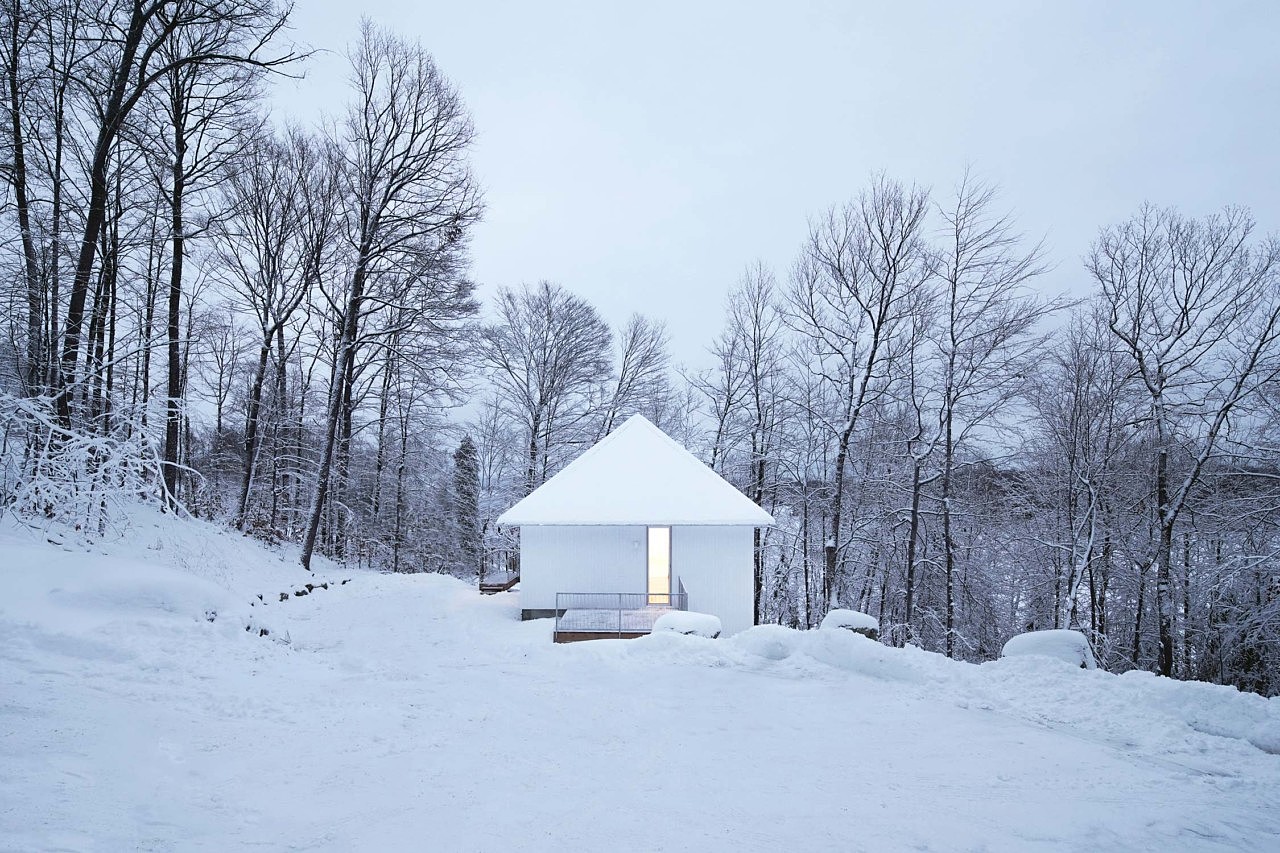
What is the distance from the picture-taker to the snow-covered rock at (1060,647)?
882cm

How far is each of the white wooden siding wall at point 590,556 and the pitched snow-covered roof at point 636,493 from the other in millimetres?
579

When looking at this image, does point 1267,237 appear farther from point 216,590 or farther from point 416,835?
point 216,590

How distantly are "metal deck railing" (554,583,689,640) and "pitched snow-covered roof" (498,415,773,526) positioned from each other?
2.02 metres

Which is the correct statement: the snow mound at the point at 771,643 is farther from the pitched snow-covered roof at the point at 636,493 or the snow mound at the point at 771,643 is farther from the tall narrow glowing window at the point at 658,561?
the tall narrow glowing window at the point at 658,561

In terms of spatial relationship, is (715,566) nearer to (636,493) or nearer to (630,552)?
(630,552)

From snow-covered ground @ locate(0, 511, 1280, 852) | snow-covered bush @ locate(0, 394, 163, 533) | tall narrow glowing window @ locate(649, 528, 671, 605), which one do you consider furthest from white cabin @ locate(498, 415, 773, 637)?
snow-covered bush @ locate(0, 394, 163, 533)

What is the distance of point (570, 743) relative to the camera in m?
6.09

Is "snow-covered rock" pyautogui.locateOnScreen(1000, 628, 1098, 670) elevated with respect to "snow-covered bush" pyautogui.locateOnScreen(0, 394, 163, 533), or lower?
lower

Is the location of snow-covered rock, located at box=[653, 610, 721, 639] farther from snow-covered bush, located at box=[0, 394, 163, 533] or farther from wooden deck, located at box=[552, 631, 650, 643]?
snow-covered bush, located at box=[0, 394, 163, 533]

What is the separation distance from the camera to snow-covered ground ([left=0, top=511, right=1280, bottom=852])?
4113 mm

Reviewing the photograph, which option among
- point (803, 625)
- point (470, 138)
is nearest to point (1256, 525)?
point (803, 625)

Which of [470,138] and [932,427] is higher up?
[470,138]

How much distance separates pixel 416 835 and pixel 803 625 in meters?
25.0

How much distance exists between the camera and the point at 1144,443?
18641 mm
